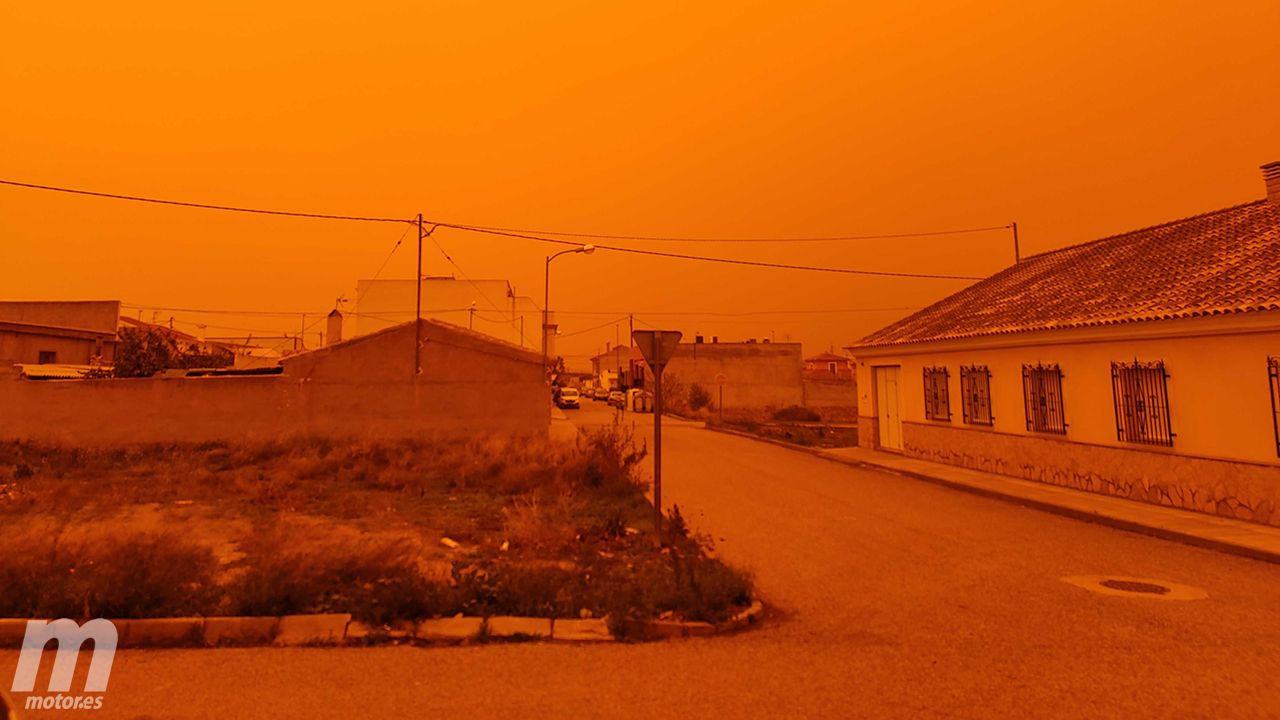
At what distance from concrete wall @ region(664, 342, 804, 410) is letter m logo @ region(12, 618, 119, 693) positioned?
5108 centimetres

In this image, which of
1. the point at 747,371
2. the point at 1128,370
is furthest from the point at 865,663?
the point at 747,371

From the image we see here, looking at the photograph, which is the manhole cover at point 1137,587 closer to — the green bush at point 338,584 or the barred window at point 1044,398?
the green bush at point 338,584

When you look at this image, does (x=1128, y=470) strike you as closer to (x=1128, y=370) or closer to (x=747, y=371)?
(x=1128, y=370)

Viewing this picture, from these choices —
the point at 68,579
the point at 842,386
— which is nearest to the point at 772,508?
the point at 68,579

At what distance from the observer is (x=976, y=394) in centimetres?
1606

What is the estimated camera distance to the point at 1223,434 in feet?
33.2

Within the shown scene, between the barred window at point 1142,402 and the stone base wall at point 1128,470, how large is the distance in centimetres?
31

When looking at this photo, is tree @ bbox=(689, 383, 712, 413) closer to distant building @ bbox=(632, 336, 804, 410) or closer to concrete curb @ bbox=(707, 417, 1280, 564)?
distant building @ bbox=(632, 336, 804, 410)

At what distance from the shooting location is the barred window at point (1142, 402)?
11.2 meters

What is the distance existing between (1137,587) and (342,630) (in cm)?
831

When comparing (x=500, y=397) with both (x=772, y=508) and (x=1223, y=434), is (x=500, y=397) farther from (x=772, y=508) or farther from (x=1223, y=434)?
(x=1223, y=434)

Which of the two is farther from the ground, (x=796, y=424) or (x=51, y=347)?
(x=51, y=347)

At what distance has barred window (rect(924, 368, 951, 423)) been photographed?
56.5 feet

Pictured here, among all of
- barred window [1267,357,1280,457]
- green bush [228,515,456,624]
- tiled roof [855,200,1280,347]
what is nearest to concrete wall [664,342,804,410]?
tiled roof [855,200,1280,347]
